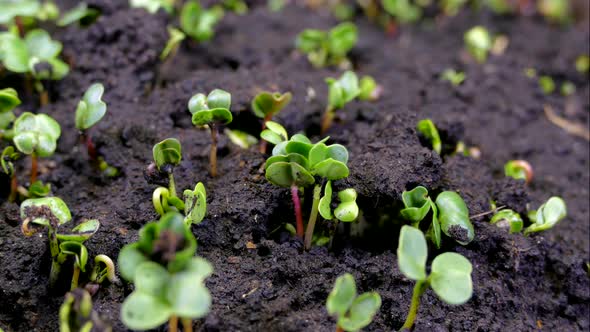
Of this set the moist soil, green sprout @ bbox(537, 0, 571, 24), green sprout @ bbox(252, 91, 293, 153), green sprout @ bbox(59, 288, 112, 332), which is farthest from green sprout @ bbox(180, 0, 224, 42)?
green sprout @ bbox(537, 0, 571, 24)

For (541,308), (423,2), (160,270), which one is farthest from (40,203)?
(423,2)

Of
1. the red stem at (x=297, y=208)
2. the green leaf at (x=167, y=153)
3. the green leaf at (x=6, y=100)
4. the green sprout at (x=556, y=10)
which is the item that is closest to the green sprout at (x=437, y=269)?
the red stem at (x=297, y=208)

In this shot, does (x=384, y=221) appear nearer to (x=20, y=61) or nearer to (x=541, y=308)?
(x=541, y=308)

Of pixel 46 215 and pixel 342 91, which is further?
pixel 342 91

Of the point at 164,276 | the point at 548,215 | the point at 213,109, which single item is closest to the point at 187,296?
the point at 164,276

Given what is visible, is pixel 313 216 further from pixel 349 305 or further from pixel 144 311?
pixel 144 311

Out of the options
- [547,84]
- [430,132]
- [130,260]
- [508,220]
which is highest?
[130,260]

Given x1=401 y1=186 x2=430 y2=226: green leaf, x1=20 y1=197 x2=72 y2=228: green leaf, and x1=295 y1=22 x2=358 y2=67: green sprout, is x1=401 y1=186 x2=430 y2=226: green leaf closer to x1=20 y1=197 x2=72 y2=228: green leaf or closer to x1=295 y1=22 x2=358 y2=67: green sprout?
x1=20 y1=197 x2=72 y2=228: green leaf
